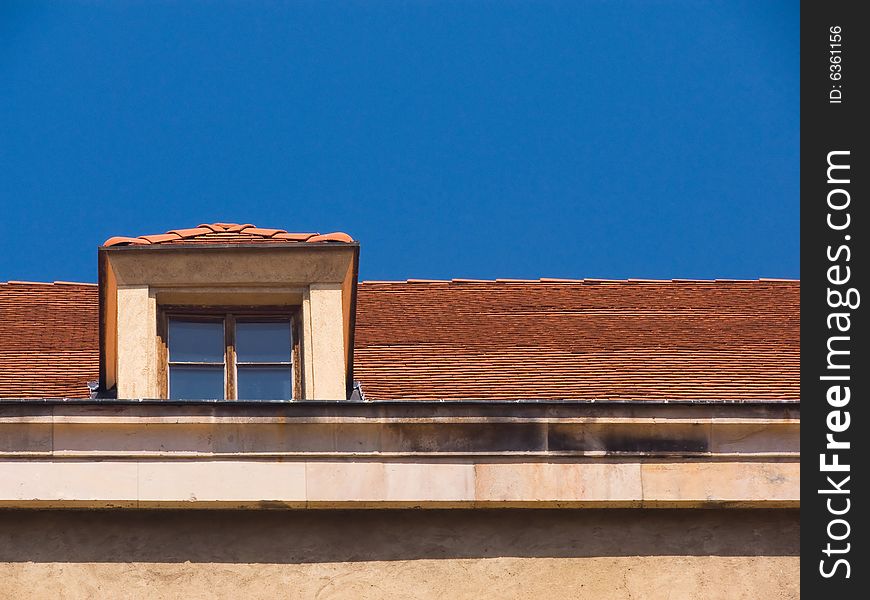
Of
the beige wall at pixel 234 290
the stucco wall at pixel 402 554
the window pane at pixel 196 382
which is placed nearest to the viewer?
the stucco wall at pixel 402 554

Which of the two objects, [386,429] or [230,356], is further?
[230,356]

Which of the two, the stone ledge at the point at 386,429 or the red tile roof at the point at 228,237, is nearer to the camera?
the stone ledge at the point at 386,429

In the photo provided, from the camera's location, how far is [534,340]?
1410cm

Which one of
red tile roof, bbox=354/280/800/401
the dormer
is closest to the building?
the dormer

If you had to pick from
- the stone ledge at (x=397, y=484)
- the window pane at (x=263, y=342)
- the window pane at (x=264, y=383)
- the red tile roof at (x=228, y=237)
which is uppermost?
the red tile roof at (x=228, y=237)

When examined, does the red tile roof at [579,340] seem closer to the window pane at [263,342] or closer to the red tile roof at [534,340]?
the red tile roof at [534,340]

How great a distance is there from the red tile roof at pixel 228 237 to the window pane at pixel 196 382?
2.98ft

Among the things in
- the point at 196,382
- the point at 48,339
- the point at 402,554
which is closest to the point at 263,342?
the point at 196,382

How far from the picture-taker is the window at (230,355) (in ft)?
37.9

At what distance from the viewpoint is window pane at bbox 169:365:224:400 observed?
11508 mm

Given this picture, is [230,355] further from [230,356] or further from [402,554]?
[402,554]
